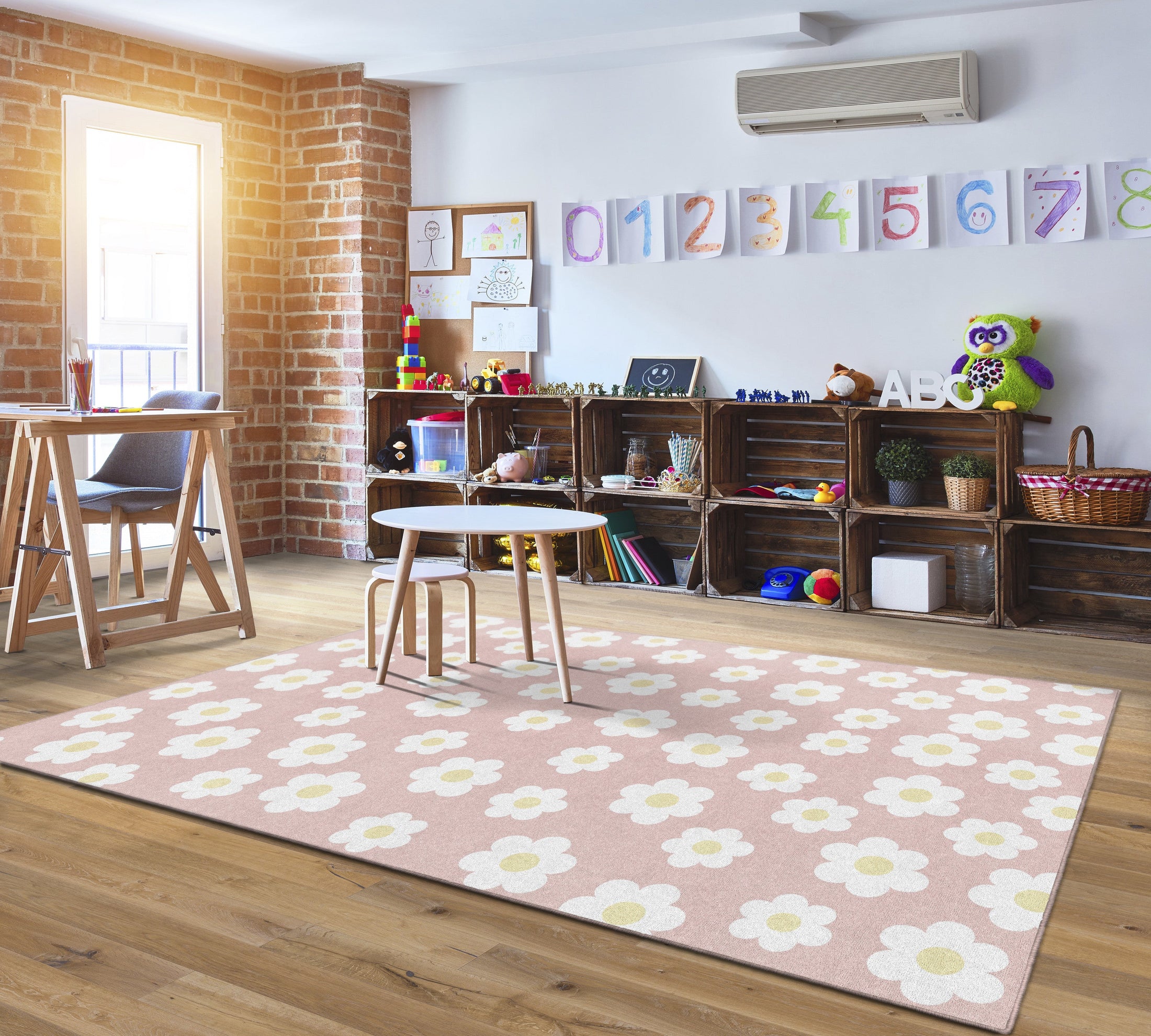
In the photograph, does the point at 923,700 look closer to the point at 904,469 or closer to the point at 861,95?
the point at 904,469

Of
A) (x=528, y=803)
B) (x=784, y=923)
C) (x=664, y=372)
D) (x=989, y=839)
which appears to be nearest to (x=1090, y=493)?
(x=664, y=372)

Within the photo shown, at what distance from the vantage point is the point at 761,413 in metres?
5.12

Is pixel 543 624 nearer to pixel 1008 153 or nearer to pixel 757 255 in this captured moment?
pixel 757 255

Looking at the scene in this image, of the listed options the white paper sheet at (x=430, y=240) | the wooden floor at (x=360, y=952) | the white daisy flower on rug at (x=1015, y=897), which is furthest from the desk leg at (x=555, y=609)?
the white paper sheet at (x=430, y=240)

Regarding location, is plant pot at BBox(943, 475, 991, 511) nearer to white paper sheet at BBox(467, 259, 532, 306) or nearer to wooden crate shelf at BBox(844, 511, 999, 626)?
wooden crate shelf at BBox(844, 511, 999, 626)

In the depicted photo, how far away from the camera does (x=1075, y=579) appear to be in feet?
14.8

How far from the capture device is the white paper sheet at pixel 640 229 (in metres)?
5.19

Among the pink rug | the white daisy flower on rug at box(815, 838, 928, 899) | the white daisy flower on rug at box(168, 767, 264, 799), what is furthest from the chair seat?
the white daisy flower on rug at box(815, 838, 928, 899)

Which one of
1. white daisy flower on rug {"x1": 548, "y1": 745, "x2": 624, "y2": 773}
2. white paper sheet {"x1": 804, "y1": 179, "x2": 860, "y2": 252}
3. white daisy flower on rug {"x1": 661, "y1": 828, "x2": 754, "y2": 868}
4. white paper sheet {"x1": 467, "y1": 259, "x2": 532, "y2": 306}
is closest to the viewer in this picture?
white daisy flower on rug {"x1": 661, "y1": 828, "x2": 754, "y2": 868}

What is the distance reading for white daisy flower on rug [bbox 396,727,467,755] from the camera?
9.61 ft

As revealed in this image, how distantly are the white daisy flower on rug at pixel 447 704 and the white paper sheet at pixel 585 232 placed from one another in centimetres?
258

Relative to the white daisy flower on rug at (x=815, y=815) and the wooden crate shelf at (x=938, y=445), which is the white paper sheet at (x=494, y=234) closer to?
the wooden crate shelf at (x=938, y=445)

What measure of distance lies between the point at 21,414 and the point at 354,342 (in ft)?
7.07

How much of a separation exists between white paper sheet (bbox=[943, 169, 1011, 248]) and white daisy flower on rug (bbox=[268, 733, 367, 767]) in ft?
9.98
